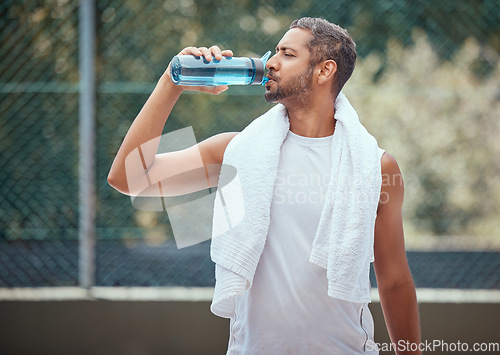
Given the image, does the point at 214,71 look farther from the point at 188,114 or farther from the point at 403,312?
the point at 188,114

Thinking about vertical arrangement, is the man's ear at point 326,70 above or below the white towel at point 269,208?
above

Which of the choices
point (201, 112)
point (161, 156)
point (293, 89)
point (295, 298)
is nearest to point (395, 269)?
point (295, 298)

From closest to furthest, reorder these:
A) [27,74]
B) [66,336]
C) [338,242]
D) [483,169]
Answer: [338,242] → [66,336] → [27,74] → [483,169]

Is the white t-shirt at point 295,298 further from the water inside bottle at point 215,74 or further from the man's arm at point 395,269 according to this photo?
the water inside bottle at point 215,74

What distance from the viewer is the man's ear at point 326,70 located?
1.90 meters

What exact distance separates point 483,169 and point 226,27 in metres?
1.98

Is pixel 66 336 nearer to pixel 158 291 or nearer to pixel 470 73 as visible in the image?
pixel 158 291

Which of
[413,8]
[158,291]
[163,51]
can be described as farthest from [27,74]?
[413,8]

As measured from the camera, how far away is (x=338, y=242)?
1.76 m

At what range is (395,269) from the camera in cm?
186

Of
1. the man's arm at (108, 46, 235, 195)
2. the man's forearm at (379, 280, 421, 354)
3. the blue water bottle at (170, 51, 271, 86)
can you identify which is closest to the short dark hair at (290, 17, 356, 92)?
the blue water bottle at (170, 51, 271, 86)

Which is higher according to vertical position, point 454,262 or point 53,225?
point 53,225

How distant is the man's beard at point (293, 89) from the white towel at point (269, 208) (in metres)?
0.10

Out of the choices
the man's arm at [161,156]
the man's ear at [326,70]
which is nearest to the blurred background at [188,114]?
the man's arm at [161,156]
